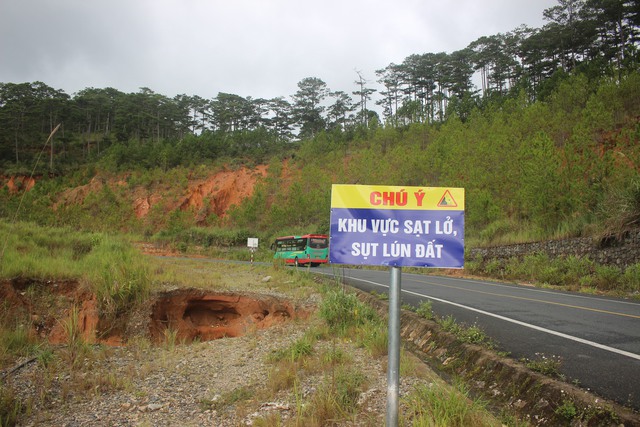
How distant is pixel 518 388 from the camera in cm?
435

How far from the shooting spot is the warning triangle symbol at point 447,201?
10.7ft

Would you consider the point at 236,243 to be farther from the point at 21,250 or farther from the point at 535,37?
the point at 535,37

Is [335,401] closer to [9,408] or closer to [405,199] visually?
[405,199]

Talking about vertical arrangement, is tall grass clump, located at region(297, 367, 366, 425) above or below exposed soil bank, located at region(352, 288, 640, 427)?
below

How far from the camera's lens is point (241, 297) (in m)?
14.2

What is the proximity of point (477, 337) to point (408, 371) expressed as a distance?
1407 millimetres

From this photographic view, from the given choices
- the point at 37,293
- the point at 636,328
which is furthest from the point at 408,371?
the point at 37,293

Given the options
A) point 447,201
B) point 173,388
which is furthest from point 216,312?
point 447,201

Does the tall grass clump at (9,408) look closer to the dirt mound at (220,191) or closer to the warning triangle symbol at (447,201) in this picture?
the warning triangle symbol at (447,201)

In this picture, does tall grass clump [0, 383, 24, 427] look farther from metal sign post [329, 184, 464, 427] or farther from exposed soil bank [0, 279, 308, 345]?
metal sign post [329, 184, 464, 427]

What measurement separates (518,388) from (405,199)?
2727 mm

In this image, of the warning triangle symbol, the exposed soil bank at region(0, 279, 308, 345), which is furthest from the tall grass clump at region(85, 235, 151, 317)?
the warning triangle symbol

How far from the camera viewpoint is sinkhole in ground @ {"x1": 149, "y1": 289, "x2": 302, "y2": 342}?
12.9 m

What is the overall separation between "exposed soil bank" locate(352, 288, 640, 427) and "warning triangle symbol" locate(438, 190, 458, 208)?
2.21 meters
